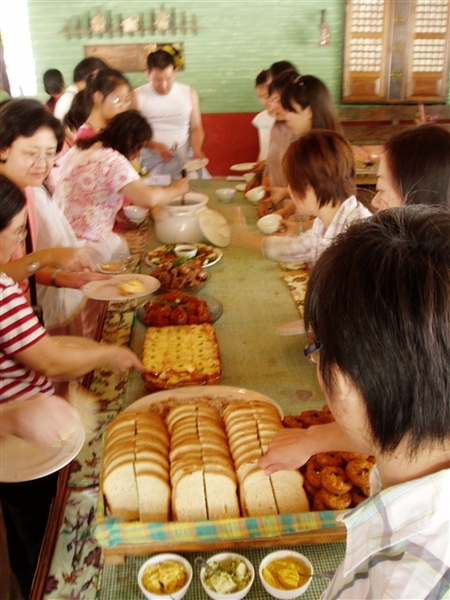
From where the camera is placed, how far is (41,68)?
6.23m

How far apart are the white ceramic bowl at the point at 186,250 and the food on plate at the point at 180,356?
839 millimetres

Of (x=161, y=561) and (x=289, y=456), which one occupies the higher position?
(x=289, y=456)

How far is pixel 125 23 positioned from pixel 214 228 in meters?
4.21

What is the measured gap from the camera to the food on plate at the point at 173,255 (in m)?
2.79

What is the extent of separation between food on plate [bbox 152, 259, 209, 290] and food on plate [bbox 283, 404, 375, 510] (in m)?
1.33

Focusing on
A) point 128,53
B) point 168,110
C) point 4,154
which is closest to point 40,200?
point 4,154

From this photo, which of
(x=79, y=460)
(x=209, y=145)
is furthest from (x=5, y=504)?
(x=209, y=145)

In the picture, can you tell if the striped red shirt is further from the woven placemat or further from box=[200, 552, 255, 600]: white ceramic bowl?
box=[200, 552, 255, 600]: white ceramic bowl

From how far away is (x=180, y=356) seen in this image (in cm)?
185

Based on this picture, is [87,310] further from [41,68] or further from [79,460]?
[41,68]

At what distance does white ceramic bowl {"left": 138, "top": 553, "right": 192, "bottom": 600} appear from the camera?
1034 millimetres

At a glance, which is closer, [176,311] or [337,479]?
[337,479]

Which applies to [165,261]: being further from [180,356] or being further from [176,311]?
[180,356]

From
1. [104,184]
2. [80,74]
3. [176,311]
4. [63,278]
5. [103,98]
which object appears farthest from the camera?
[80,74]
